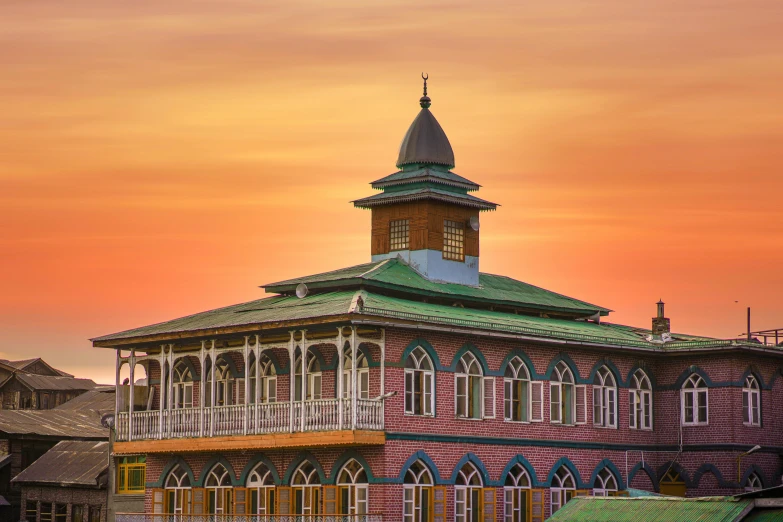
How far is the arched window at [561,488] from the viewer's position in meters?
54.6

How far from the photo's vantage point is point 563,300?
60812 millimetres

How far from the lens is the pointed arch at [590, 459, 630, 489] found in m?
56.3

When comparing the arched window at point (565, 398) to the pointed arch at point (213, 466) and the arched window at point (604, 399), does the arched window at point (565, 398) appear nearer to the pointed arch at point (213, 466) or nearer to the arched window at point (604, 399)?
the arched window at point (604, 399)

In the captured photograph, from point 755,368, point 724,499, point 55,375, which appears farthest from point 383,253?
point 55,375

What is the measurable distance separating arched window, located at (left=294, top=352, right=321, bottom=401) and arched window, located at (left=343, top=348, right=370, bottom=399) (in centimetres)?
151

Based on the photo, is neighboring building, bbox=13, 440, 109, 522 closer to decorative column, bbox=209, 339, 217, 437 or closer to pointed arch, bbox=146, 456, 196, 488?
pointed arch, bbox=146, 456, 196, 488

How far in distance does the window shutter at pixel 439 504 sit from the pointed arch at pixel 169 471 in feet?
32.0

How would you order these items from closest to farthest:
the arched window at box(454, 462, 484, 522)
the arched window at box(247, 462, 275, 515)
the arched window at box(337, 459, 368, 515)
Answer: the arched window at box(337, 459, 368, 515) → the arched window at box(454, 462, 484, 522) → the arched window at box(247, 462, 275, 515)

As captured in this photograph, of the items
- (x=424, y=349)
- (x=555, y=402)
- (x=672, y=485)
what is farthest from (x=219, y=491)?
(x=672, y=485)

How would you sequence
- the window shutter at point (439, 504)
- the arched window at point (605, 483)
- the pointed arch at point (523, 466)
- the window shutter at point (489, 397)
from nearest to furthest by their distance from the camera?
the window shutter at point (439, 504) → the window shutter at point (489, 397) → the pointed arch at point (523, 466) → the arched window at point (605, 483)

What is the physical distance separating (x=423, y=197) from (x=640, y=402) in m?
11.7

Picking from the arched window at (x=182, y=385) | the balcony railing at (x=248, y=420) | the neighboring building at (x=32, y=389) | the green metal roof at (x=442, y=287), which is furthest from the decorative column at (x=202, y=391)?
the neighboring building at (x=32, y=389)

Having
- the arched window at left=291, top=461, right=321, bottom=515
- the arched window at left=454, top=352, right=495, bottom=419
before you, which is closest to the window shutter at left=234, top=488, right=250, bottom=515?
the arched window at left=291, top=461, right=321, bottom=515

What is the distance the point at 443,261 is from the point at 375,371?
9357 mm
